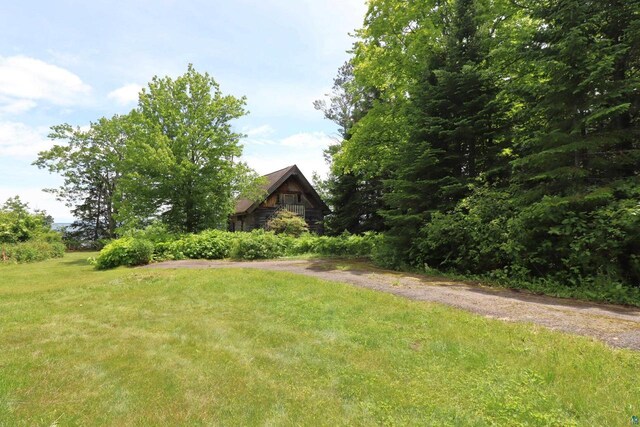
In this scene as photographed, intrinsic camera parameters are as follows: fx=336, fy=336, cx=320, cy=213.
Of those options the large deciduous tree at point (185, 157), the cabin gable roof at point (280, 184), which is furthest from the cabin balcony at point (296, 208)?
the large deciduous tree at point (185, 157)

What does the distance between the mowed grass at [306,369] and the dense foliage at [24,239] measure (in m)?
15.6

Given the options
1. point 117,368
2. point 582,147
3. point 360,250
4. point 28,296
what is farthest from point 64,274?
point 582,147

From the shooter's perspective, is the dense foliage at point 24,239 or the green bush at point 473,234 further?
the dense foliage at point 24,239

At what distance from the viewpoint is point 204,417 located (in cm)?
300

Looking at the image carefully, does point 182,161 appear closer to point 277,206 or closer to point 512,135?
point 277,206

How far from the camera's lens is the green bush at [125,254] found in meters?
13.6

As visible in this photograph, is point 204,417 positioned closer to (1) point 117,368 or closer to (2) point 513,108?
(1) point 117,368

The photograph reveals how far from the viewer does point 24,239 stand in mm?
21656

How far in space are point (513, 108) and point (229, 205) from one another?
15.4 metres

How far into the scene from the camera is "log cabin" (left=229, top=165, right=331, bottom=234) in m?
25.6

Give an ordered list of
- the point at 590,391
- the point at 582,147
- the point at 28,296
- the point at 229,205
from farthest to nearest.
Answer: the point at 229,205 → the point at 28,296 → the point at 582,147 → the point at 590,391

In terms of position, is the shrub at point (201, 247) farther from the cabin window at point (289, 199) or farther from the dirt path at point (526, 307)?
the cabin window at point (289, 199)

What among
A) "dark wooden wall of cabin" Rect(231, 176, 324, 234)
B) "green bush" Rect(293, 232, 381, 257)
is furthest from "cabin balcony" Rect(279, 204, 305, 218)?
"green bush" Rect(293, 232, 381, 257)

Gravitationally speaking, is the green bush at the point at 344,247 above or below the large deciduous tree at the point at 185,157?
below
